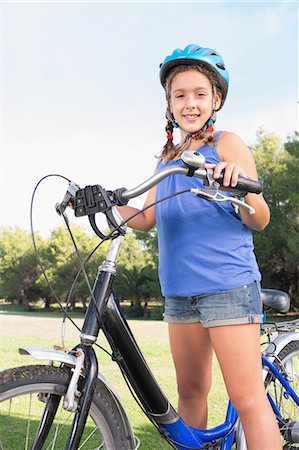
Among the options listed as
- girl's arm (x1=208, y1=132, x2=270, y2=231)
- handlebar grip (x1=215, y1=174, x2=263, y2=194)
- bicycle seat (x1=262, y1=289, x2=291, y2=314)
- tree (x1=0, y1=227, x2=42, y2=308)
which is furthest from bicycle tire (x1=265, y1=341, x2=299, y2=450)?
tree (x1=0, y1=227, x2=42, y2=308)

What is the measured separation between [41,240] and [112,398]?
1552 inches

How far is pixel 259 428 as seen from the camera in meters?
2.31

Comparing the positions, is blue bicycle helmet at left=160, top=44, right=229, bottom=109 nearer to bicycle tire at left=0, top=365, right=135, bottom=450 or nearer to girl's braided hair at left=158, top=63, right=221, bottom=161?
girl's braided hair at left=158, top=63, right=221, bottom=161

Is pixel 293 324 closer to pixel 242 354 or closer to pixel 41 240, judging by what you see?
pixel 242 354

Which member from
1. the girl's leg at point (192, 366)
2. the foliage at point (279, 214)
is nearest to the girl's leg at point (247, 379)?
the girl's leg at point (192, 366)

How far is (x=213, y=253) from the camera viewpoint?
2.28 meters

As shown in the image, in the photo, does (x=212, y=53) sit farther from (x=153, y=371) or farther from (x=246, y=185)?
(x=153, y=371)

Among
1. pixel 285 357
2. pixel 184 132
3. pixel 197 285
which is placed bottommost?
pixel 285 357

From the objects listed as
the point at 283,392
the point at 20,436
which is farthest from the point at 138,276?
the point at 283,392

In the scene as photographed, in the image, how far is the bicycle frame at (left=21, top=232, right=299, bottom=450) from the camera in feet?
5.96

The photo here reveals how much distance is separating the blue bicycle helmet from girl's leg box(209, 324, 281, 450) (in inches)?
39.4

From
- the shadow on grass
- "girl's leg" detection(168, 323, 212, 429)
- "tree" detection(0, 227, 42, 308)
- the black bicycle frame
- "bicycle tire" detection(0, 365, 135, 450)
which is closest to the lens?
"bicycle tire" detection(0, 365, 135, 450)

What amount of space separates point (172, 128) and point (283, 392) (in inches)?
55.6

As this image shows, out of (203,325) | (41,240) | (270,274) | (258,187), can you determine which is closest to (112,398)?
(203,325)
